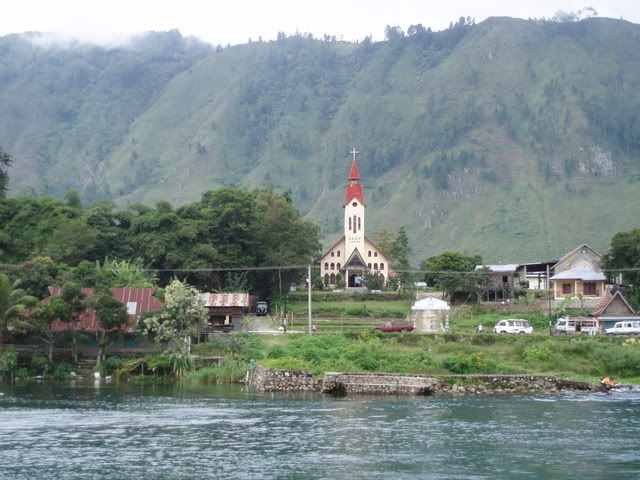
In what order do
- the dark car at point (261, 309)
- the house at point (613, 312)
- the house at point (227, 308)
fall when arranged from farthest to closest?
the dark car at point (261, 309), the house at point (227, 308), the house at point (613, 312)

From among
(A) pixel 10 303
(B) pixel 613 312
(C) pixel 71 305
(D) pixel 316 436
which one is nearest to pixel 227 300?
(C) pixel 71 305

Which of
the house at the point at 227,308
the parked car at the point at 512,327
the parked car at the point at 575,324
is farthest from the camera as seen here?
the house at the point at 227,308

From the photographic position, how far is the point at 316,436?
142ft

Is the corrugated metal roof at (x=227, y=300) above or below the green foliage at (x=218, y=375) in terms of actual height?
above

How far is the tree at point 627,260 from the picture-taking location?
3593 inches

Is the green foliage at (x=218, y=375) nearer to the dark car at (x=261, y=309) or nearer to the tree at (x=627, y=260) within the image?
the dark car at (x=261, y=309)

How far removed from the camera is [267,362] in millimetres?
64875

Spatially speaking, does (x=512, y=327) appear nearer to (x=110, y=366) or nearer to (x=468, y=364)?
(x=468, y=364)

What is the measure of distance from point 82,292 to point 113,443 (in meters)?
30.4

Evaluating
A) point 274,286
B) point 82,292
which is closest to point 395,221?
point 274,286

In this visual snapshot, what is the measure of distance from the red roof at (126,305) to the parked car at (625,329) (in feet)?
108

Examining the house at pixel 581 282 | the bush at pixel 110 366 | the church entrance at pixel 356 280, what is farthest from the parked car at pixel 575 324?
the church entrance at pixel 356 280

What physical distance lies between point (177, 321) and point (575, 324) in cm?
3136

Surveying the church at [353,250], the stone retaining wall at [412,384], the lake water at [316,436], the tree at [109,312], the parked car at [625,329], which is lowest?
the lake water at [316,436]
